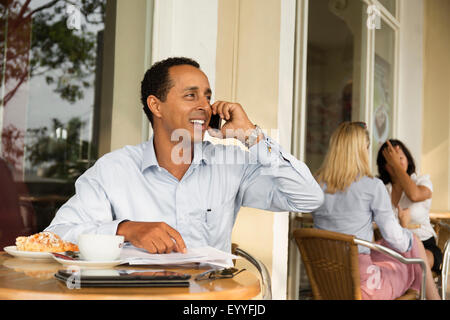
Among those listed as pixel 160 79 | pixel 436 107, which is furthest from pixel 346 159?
pixel 436 107

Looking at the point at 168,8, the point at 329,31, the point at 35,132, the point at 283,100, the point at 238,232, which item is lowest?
the point at 238,232

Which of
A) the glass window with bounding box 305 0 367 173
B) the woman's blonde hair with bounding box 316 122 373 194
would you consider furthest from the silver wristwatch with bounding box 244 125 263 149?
the glass window with bounding box 305 0 367 173

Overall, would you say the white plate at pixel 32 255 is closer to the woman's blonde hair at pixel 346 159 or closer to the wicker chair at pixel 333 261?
the wicker chair at pixel 333 261

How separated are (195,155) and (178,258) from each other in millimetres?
709

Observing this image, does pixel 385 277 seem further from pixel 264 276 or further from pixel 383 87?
pixel 383 87

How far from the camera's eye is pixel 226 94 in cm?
297

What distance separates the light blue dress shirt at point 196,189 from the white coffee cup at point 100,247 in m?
0.43

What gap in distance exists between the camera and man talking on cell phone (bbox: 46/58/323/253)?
66.8 inches

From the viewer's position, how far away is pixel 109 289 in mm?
918

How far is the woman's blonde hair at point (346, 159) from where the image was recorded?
9.91 ft

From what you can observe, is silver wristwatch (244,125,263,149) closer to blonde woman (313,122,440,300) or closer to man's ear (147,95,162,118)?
man's ear (147,95,162,118)
